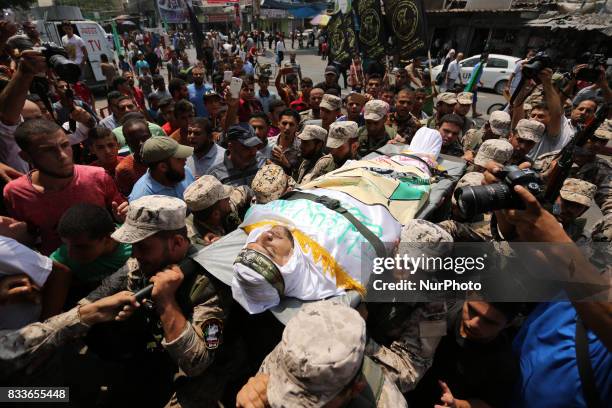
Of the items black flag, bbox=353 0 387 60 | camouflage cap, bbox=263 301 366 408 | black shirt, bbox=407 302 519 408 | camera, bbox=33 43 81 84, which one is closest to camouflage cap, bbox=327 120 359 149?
black shirt, bbox=407 302 519 408

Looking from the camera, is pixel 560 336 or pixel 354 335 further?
pixel 560 336

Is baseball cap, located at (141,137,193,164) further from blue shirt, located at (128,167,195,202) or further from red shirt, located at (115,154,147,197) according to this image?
red shirt, located at (115,154,147,197)

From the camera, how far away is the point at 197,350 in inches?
64.7

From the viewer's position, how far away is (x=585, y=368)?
4.66 ft

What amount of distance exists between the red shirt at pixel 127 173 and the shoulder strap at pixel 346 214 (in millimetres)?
1697

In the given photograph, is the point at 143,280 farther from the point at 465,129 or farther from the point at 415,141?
the point at 465,129

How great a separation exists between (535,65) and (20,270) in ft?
15.6

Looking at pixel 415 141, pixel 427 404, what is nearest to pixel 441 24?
pixel 415 141

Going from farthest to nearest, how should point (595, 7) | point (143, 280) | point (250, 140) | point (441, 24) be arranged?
point (441, 24) → point (595, 7) → point (250, 140) → point (143, 280)

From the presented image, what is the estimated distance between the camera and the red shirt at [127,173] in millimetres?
3217

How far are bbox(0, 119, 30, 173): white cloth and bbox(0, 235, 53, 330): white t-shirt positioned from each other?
1.70 metres

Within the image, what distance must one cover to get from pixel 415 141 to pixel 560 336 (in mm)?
2598

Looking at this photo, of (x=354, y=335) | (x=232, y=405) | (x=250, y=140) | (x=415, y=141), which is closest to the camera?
(x=354, y=335)

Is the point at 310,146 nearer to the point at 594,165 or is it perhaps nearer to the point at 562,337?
the point at 562,337
